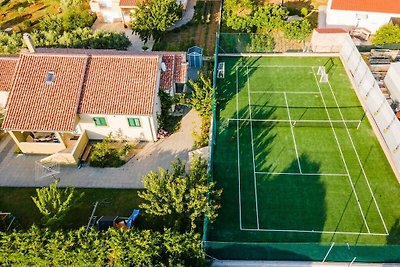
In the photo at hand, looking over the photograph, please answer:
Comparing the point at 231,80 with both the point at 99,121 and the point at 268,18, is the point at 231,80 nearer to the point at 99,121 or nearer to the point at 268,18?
the point at 268,18

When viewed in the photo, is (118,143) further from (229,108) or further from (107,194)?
(229,108)

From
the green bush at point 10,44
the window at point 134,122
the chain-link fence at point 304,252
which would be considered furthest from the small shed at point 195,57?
the chain-link fence at point 304,252

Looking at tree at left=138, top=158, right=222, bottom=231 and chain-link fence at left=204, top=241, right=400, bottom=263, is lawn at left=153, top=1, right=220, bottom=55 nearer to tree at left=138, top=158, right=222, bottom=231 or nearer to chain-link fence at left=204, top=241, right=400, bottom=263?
tree at left=138, top=158, right=222, bottom=231

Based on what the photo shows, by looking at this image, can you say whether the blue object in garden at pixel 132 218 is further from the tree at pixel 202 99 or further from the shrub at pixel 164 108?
the tree at pixel 202 99

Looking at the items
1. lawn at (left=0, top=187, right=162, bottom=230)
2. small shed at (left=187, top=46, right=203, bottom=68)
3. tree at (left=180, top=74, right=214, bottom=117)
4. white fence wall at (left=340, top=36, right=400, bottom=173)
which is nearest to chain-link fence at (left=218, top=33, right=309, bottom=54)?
small shed at (left=187, top=46, right=203, bottom=68)

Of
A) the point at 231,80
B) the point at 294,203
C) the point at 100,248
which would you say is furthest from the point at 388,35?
the point at 100,248

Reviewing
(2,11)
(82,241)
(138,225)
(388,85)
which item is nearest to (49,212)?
(82,241)
